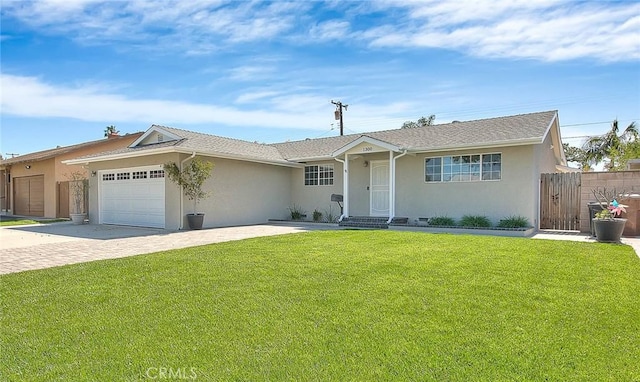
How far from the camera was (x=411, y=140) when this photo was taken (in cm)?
1602

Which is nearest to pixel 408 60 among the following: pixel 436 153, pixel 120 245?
pixel 436 153

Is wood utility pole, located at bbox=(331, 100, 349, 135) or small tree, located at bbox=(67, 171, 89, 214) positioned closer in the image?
small tree, located at bbox=(67, 171, 89, 214)

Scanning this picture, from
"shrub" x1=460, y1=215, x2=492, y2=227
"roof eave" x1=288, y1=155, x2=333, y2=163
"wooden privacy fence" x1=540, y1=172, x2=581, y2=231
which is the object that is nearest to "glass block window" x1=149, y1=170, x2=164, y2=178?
A: "roof eave" x1=288, y1=155, x2=333, y2=163

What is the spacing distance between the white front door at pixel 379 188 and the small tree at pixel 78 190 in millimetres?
13669

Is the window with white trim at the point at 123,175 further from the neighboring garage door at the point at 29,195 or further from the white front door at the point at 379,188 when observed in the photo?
the white front door at the point at 379,188

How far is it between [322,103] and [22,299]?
2781 centimetres

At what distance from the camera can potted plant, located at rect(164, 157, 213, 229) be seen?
13.6 m

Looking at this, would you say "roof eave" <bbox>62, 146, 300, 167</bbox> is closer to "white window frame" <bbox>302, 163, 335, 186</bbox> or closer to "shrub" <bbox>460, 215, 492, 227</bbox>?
"white window frame" <bbox>302, 163, 335, 186</bbox>

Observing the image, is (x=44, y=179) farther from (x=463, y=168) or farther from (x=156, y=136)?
(x=463, y=168)

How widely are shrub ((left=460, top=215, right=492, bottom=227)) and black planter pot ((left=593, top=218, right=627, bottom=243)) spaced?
144 inches

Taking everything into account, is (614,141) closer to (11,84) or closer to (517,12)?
(517,12)

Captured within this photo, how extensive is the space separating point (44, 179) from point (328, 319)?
24.0 m

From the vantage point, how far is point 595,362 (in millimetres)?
3160

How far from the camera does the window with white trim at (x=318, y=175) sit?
17.9 metres
